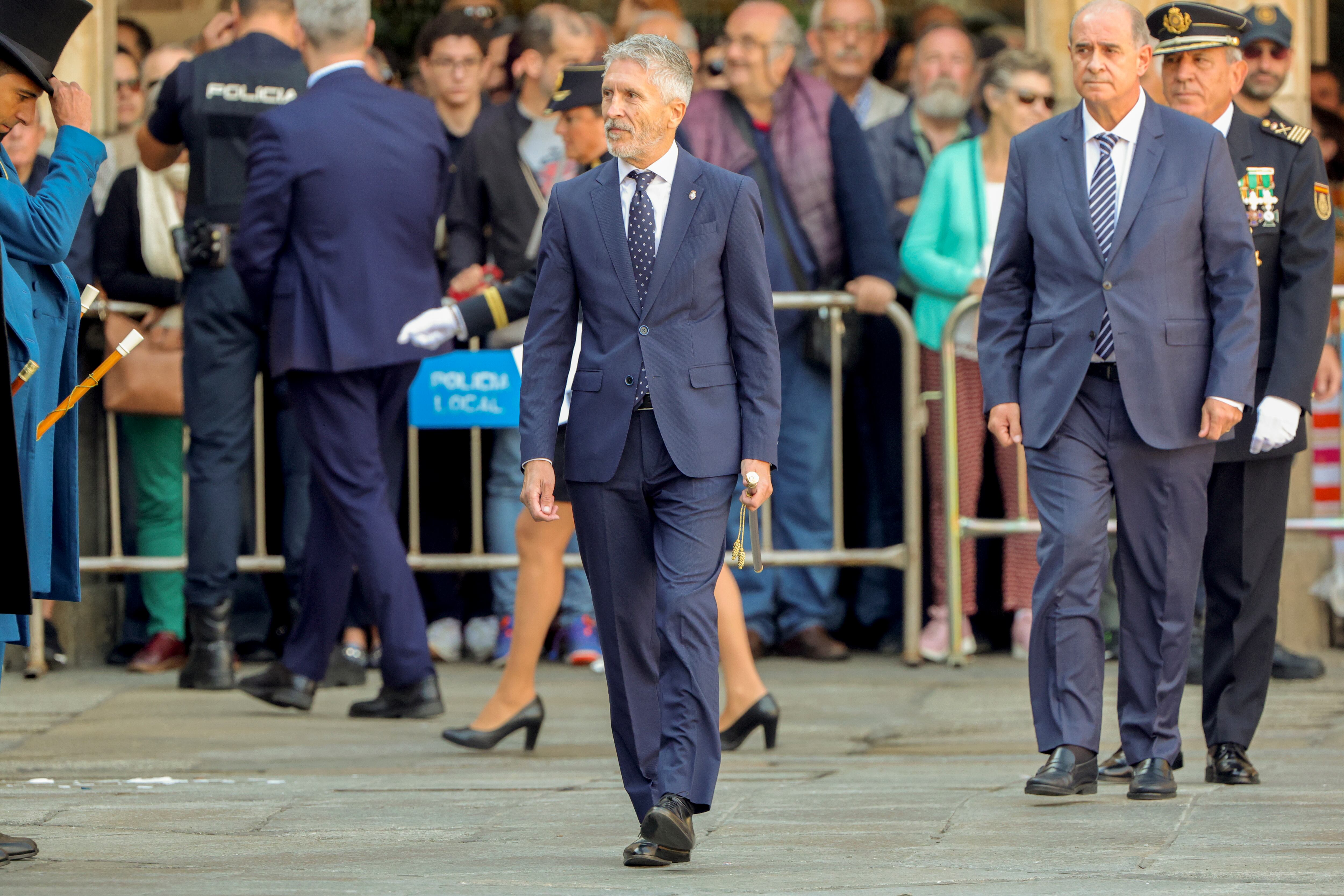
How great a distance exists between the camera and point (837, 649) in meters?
8.57

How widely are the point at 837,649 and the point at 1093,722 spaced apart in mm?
3279

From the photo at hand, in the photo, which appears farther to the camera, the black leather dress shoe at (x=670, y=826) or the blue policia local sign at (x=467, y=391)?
the blue policia local sign at (x=467, y=391)

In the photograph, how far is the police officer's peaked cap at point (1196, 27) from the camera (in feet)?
19.1

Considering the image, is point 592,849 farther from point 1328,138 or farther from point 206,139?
point 1328,138

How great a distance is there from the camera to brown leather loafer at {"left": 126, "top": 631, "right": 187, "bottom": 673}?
27.7 ft

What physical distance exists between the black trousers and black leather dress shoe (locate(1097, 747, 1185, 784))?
8.2 inches

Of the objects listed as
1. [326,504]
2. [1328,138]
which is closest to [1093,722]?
[326,504]

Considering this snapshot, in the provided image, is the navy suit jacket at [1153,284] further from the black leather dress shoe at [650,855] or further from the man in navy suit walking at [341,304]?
the man in navy suit walking at [341,304]

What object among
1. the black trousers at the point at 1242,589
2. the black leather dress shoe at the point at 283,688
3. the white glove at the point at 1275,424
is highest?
the white glove at the point at 1275,424

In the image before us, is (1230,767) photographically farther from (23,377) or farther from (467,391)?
(467,391)

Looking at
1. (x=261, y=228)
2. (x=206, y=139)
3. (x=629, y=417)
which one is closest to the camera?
(x=629, y=417)

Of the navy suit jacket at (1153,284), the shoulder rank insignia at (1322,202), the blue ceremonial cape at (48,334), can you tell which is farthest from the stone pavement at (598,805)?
the shoulder rank insignia at (1322,202)

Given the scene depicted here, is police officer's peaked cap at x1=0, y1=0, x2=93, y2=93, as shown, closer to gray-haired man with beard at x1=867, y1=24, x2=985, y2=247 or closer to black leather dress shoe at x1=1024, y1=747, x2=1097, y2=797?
black leather dress shoe at x1=1024, y1=747, x2=1097, y2=797

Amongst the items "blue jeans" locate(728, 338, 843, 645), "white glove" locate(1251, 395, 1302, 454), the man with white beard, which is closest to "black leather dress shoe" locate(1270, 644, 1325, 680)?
the man with white beard
